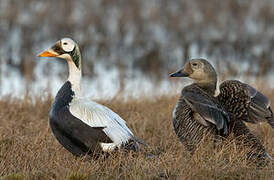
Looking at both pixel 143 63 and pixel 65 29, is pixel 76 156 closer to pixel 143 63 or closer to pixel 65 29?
pixel 143 63

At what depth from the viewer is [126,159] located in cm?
452

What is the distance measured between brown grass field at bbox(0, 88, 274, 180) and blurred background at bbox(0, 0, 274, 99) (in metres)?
6.01

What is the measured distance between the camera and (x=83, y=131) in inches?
183

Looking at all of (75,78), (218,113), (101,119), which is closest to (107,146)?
(101,119)

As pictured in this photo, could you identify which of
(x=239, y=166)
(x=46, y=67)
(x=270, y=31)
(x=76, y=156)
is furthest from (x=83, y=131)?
(x=270, y=31)

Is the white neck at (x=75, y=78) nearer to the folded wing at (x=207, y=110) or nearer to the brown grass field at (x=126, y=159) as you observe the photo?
the brown grass field at (x=126, y=159)

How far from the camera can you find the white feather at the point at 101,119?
471 centimetres

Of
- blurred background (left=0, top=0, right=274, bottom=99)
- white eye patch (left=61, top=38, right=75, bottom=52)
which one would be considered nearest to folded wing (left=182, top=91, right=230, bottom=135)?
white eye patch (left=61, top=38, right=75, bottom=52)

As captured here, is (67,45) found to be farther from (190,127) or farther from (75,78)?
(190,127)

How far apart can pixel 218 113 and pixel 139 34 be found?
1101 centimetres

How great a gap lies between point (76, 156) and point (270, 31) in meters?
13.5

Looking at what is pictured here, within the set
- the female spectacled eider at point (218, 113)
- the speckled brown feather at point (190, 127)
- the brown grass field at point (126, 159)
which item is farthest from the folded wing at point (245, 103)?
the brown grass field at point (126, 159)

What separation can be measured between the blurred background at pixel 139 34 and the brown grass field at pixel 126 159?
601 cm

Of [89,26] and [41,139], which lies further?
[89,26]
